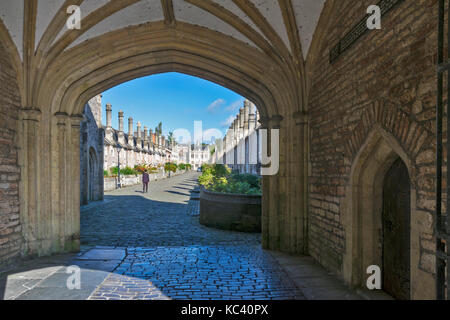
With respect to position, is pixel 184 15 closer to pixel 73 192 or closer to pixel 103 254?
pixel 73 192

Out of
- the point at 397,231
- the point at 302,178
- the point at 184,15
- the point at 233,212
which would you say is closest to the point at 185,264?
the point at 302,178

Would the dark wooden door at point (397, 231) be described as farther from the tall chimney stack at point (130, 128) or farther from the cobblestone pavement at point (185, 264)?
the tall chimney stack at point (130, 128)

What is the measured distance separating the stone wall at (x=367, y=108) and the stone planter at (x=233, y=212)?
2335mm

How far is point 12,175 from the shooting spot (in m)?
4.81

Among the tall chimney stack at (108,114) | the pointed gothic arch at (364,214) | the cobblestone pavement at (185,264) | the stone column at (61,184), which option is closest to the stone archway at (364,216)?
the pointed gothic arch at (364,214)

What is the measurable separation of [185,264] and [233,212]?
3.12 meters

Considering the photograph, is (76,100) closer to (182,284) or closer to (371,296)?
(182,284)

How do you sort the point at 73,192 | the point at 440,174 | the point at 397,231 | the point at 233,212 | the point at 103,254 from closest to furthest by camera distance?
the point at 440,174
the point at 397,231
the point at 103,254
the point at 73,192
the point at 233,212

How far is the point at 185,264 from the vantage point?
15.5 feet

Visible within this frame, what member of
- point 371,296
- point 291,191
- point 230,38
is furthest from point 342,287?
point 230,38

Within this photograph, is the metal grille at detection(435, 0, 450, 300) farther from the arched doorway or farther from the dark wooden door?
the arched doorway

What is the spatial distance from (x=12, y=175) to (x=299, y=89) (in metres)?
5.56

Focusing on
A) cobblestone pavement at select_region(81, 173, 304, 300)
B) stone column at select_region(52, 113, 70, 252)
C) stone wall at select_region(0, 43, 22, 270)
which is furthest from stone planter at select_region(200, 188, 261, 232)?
stone wall at select_region(0, 43, 22, 270)

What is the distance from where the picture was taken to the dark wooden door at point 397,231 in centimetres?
313
